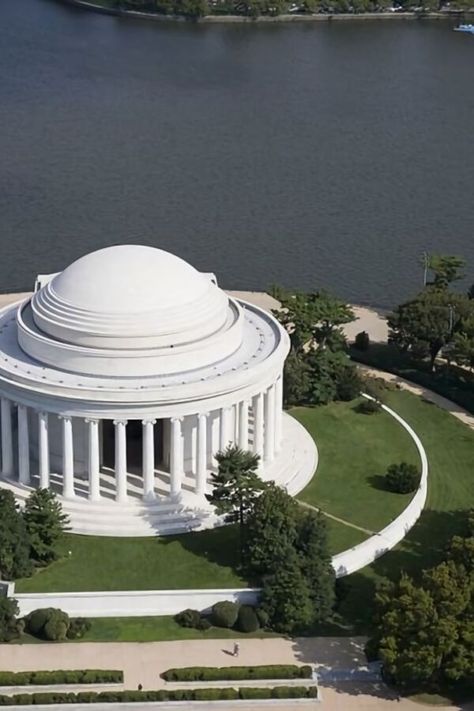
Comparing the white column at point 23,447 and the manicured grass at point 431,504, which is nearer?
the manicured grass at point 431,504

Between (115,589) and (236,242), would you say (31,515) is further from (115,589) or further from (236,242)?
(236,242)

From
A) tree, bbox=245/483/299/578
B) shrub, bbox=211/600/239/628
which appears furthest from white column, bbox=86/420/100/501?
shrub, bbox=211/600/239/628

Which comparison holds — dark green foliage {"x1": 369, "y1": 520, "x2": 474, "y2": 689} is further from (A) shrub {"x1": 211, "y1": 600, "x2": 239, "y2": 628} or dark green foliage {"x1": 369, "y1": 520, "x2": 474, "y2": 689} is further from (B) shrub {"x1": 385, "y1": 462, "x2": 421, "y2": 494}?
(B) shrub {"x1": 385, "y1": 462, "x2": 421, "y2": 494}

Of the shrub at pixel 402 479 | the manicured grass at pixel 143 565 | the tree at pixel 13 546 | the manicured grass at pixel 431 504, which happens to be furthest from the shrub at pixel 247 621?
the shrub at pixel 402 479

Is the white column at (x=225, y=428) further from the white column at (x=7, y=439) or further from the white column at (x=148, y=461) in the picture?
the white column at (x=7, y=439)

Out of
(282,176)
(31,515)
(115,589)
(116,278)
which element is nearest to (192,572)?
(115,589)

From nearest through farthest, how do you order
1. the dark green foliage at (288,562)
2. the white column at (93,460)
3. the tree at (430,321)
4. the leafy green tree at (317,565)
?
the dark green foliage at (288,562) → the leafy green tree at (317,565) → the white column at (93,460) → the tree at (430,321)

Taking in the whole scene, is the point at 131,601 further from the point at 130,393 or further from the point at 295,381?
the point at 295,381

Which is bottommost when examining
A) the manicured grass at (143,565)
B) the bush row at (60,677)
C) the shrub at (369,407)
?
the bush row at (60,677)
